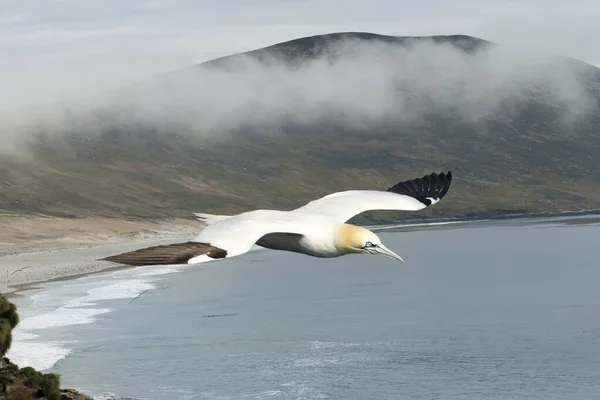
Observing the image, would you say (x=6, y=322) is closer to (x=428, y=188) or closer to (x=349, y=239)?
(x=428, y=188)

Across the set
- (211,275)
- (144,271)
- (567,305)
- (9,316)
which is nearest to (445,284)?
(567,305)

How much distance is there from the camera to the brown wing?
15.0 m

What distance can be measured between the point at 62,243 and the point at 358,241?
13723 centimetres

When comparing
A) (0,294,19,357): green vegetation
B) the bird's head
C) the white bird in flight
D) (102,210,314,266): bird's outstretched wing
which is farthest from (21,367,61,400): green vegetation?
the bird's head

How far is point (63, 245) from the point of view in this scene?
14800cm

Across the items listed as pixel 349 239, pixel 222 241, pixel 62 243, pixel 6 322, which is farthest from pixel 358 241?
pixel 62 243

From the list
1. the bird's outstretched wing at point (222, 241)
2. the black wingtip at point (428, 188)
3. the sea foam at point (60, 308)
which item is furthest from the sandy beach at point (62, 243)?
the bird's outstretched wing at point (222, 241)

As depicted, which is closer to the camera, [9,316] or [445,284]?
[9,316]

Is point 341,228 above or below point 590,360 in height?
above

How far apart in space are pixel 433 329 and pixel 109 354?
22.9 meters

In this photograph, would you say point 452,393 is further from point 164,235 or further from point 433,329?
point 164,235

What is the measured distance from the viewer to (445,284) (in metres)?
108

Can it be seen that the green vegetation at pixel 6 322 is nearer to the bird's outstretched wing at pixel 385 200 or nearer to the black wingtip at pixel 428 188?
the bird's outstretched wing at pixel 385 200

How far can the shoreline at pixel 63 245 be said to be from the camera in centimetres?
10398
